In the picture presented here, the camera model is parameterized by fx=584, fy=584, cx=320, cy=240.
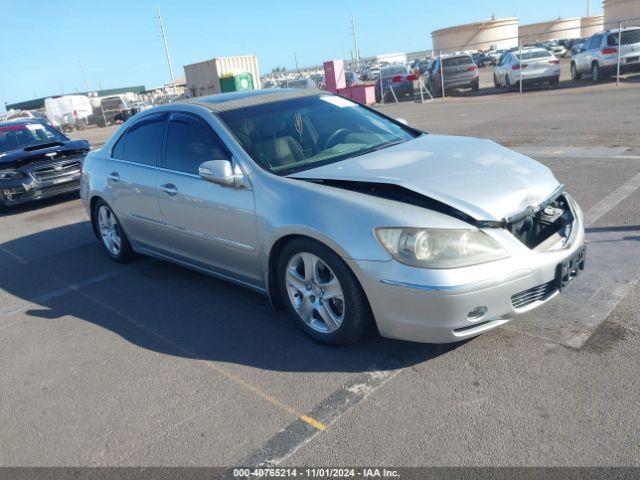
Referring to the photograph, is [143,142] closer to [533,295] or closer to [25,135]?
[533,295]

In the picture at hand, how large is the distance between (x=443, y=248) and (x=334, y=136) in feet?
5.75

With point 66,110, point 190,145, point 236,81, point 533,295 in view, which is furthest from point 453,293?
point 66,110

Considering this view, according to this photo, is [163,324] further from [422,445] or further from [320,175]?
[422,445]

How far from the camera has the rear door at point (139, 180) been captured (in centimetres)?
505

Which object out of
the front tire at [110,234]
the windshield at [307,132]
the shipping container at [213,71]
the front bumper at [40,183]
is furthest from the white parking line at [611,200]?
the shipping container at [213,71]

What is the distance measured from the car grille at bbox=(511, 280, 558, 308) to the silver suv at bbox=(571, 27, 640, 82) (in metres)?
19.3

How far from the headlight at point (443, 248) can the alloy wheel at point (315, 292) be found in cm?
51

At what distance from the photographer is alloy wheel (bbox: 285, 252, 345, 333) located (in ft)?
11.9

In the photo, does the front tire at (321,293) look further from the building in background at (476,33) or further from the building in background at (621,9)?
the building in background at (476,33)

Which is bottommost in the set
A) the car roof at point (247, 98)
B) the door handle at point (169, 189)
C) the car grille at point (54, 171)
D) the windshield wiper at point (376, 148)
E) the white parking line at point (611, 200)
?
the white parking line at point (611, 200)

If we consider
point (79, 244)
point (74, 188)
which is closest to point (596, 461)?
point (79, 244)

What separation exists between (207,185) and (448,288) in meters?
2.08

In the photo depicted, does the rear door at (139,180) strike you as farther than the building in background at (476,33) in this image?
No

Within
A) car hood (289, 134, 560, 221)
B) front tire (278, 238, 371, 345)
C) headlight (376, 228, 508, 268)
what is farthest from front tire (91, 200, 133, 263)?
headlight (376, 228, 508, 268)
